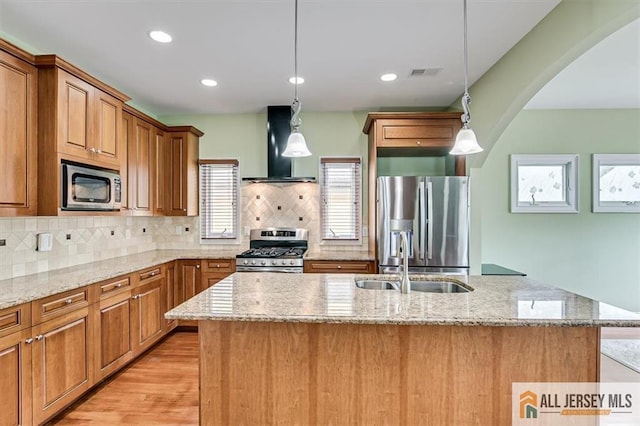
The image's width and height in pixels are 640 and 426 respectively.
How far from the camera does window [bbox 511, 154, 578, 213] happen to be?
14.2ft

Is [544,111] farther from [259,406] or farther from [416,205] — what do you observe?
[259,406]

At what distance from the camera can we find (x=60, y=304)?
222 centimetres

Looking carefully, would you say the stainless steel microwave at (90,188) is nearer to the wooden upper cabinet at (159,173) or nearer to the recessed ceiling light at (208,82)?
the wooden upper cabinet at (159,173)

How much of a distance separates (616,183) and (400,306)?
4.50m

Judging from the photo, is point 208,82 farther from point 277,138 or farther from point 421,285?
point 421,285

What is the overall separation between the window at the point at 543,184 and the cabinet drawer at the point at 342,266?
2231mm

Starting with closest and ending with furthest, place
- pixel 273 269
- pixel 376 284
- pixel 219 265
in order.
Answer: pixel 376 284
pixel 273 269
pixel 219 265

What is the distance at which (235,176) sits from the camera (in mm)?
4402

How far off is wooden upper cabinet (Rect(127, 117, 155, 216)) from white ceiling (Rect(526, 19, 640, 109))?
14.4 feet

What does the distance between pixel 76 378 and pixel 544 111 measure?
570 cm

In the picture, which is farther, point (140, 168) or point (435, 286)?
→ point (140, 168)

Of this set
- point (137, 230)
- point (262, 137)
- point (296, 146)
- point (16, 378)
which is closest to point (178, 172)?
point (137, 230)

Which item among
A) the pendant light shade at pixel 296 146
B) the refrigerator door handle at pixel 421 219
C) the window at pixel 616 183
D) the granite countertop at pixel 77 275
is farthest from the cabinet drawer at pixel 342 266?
the window at pixel 616 183

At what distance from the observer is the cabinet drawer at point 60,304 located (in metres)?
2.04
